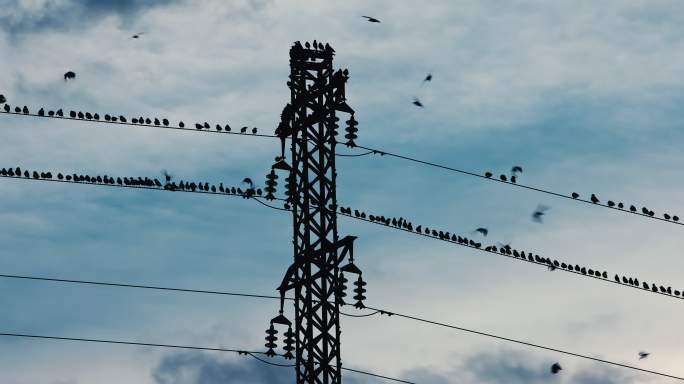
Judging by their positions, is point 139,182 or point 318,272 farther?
point 139,182

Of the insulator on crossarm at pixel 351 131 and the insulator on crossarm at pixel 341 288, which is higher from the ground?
the insulator on crossarm at pixel 351 131

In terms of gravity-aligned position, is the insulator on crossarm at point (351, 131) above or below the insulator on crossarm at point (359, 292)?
above

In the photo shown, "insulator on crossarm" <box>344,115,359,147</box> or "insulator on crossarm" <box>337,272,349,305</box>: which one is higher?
"insulator on crossarm" <box>344,115,359,147</box>

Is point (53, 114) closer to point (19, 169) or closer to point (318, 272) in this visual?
point (19, 169)

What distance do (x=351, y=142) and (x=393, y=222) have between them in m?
9.48

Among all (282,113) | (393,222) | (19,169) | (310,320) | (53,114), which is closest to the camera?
(310,320)

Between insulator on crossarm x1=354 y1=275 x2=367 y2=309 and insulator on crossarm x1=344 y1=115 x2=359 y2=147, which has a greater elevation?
insulator on crossarm x1=344 y1=115 x2=359 y2=147

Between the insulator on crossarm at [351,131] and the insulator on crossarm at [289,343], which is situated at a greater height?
the insulator on crossarm at [351,131]

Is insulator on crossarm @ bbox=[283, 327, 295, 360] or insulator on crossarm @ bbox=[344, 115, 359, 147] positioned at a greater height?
insulator on crossarm @ bbox=[344, 115, 359, 147]

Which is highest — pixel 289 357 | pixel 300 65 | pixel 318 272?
pixel 300 65

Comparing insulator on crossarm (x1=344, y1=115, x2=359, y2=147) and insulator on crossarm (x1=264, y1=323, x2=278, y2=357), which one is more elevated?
insulator on crossarm (x1=344, y1=115, x2=359, y2=147)

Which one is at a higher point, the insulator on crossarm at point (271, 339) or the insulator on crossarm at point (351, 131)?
the insulator on crossarm at point (351, 131)

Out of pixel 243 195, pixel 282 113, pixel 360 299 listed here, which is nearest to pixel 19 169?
pixel 243 195

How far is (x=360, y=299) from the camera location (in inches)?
1156
